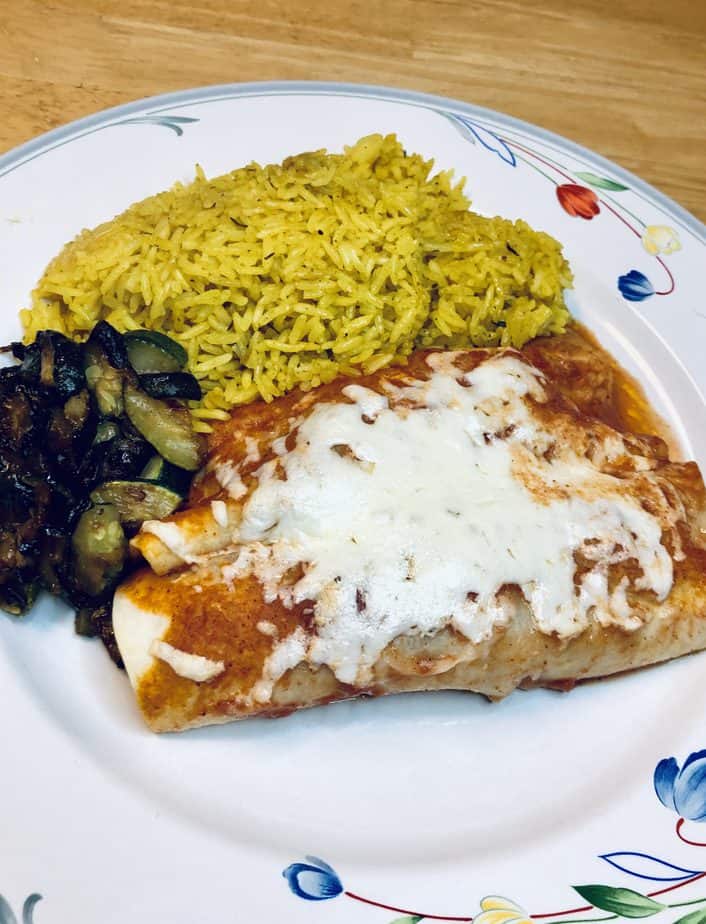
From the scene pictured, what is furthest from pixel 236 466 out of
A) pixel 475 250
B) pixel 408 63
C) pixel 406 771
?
pixel 408 63

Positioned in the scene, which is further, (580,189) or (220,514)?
(580,189)

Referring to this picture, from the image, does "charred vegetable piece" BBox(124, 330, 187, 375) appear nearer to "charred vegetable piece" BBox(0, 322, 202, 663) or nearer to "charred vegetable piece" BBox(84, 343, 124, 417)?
"charred vegetable piece" BBox(0, 322, 202, 663)

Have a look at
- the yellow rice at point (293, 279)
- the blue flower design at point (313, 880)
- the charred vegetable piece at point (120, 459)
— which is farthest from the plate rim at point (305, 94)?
the blue flower design at point (313, 880)

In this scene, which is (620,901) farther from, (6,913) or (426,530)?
(6,913)

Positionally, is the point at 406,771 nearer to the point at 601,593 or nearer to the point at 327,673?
the point at 327,673

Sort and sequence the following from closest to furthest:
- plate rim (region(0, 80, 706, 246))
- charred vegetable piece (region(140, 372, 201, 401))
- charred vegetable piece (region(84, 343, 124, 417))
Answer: charred vegetable piece (region(84, 343, 124, 417)) < charred vegetable piece (region(140, 372, 201, 401)) < plate rim (region(0, 80, 706, 246))

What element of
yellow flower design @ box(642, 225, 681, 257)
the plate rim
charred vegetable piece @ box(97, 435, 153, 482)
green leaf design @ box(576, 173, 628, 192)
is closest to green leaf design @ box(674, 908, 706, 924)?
charred vegetable piece @ box(97, 435, 153, 482)

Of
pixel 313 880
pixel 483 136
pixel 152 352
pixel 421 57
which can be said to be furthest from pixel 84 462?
pixel 421 57

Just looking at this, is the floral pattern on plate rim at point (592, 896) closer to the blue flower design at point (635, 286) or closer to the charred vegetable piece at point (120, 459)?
the charred vegetable piece at point (120, 459)
